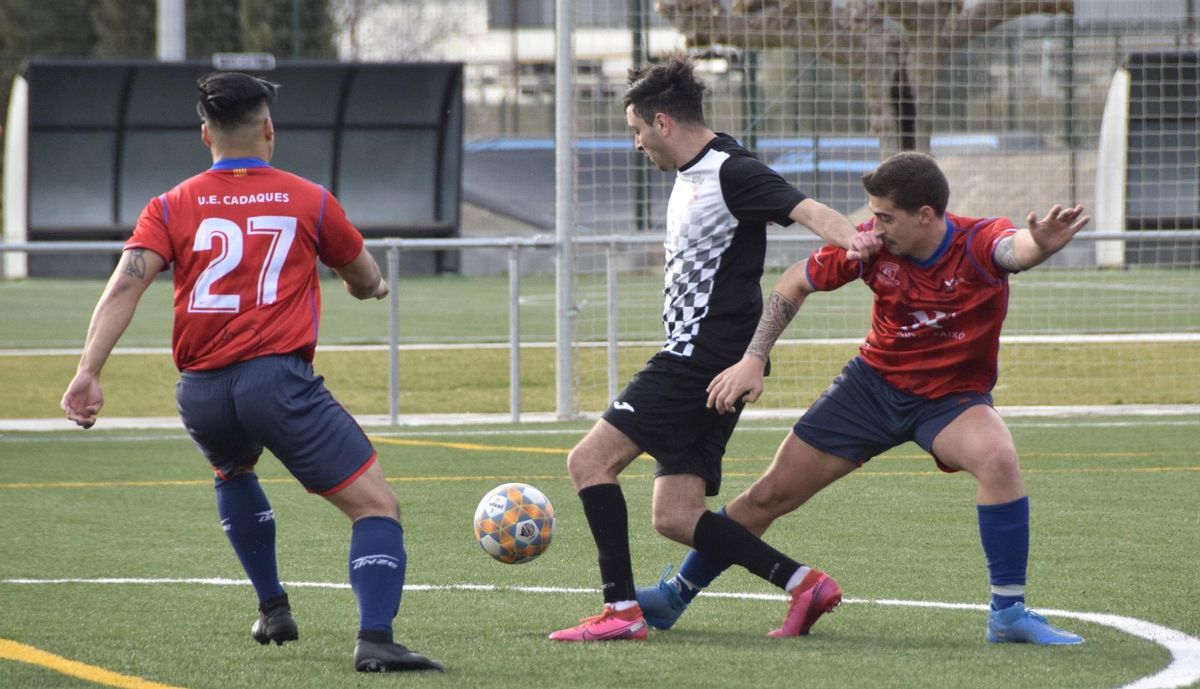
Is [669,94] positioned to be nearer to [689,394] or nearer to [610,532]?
[689,394]

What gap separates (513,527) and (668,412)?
78cm

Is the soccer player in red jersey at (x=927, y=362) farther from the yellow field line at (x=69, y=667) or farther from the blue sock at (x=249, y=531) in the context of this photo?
the yellow field line at (x=69, y=667)

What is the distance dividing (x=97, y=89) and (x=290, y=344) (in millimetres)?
23845

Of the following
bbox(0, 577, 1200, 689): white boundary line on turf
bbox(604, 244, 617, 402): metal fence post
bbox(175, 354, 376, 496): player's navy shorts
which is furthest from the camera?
bbox(604, 244, 617, 402): metal fence post

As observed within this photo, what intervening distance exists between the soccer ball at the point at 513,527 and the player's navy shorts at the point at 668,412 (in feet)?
1.92

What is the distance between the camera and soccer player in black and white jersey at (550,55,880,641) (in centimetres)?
521

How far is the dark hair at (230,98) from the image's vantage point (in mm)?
4773

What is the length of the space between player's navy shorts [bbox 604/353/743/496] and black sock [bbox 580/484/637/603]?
0.60 feet

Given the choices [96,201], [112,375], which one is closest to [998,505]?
[112,375]

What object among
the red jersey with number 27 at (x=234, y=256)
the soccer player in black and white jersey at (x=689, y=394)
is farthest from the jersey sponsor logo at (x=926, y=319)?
the red jersey with number 27 at (x=234, y=256)

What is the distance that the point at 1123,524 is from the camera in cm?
751

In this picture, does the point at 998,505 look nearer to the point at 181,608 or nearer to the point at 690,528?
the point at 690,528

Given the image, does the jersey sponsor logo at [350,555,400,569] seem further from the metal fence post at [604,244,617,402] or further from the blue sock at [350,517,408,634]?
the metal fence post at [604,244,617,402]

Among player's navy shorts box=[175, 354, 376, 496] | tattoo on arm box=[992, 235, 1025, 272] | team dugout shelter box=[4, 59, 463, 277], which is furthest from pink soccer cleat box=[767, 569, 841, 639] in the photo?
team dugout shelter box=[4, 59, 463, 277]
